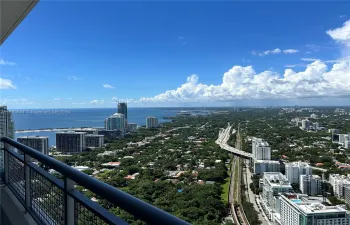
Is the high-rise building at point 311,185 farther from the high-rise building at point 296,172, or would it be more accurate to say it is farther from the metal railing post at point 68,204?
the metal railing post at point 68,204

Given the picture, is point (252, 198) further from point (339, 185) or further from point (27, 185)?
point (27, 185)

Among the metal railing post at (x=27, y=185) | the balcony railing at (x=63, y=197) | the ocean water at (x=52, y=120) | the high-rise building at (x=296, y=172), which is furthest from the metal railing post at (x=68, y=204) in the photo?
the high-rise building at (x=296, y=172)

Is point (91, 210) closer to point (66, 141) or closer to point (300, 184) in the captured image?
point (300, 184)

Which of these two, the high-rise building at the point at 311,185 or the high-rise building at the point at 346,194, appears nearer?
the high-rise building at the point at 346,194

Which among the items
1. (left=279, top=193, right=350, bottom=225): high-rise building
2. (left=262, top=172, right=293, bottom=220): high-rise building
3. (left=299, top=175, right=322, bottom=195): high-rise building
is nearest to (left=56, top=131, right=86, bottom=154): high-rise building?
(left=262, top=172, right=293, bottom=220): high-rise building

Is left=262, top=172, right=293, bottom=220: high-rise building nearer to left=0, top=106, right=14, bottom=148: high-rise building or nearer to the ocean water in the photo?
left=0, top=106, right=14, bottom=148: high-rise building

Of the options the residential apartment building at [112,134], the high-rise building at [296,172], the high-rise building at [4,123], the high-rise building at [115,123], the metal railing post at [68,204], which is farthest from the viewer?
the high-rise building at [115,123]
